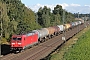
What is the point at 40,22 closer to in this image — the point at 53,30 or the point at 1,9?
the point at 53,30

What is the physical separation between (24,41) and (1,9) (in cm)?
875

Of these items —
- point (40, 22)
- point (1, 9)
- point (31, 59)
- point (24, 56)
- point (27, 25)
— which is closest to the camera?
point (31, 59)

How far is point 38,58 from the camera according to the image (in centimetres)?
4525

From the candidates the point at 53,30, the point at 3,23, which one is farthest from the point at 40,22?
the point at 3,23

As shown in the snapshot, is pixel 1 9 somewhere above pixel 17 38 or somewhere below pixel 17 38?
above

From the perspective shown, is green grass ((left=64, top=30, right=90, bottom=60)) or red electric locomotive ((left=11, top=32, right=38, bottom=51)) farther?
red electric locomotive ((left=11, top=32, right=38, bottom=51))

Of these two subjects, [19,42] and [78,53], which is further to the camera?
[19,42]

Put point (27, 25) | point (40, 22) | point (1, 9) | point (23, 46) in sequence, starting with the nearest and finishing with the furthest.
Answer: point (23, 46), point (1, 9), point (27, 25), point (40, 22)

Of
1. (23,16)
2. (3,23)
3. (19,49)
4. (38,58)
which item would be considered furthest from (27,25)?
(38,58)

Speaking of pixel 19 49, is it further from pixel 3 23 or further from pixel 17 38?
pixel 3 23

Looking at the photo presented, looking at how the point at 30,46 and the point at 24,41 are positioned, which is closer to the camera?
the point at 24,41

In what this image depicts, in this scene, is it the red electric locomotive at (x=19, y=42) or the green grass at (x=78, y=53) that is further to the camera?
the red electric locomotive at (x=19, y=42)

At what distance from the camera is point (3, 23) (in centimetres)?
5706

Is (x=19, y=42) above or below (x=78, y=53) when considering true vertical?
above
